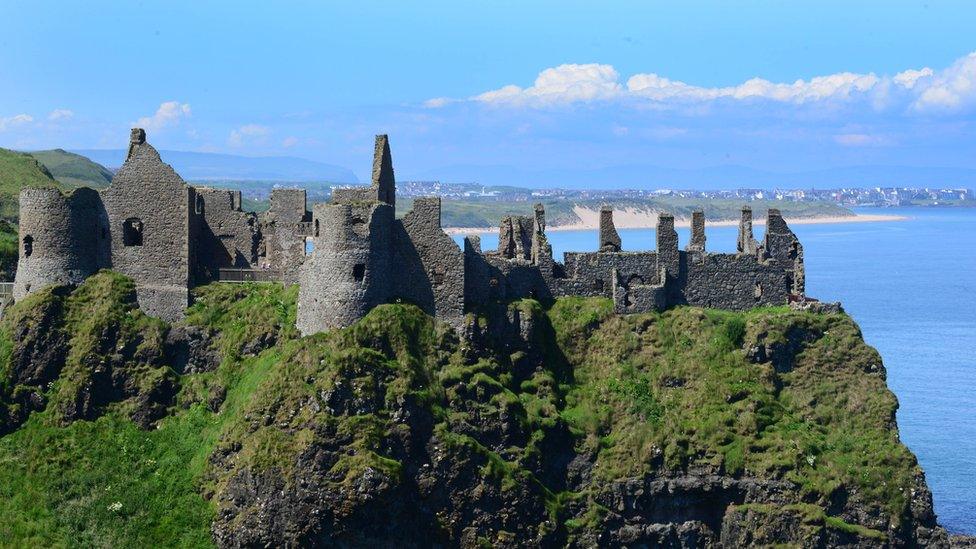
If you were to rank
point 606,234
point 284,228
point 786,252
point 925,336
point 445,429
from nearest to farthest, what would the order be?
point 445,429 < point 284,228 < point 786,252 < point 606,234 < point 925,336

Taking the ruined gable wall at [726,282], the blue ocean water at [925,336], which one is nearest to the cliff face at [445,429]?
the ruined gable wall at [726,282]

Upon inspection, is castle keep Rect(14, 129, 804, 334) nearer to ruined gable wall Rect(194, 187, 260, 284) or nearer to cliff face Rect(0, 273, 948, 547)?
ruined gable wall Rect(194, 187, 260, 284)

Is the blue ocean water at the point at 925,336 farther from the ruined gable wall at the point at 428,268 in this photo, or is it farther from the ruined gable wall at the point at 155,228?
the ruined gable wall at the point at 155,228

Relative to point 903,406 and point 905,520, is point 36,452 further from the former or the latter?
point 903,406

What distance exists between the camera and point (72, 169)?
155 m

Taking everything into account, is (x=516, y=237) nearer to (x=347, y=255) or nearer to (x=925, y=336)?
(x=347, y=255)

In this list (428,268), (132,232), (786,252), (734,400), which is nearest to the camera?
(428,268)

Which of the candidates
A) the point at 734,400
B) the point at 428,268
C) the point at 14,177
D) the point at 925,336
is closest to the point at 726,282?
the point at 734,400

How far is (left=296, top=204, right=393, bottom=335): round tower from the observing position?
5691 centimetres

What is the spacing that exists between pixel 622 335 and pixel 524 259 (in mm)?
5088

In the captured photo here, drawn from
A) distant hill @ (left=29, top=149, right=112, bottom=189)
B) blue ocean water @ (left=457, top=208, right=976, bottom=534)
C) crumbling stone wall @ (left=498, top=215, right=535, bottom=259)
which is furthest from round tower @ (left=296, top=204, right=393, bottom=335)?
distant hill @ (left=29, top=149, right=112, bottom=189)

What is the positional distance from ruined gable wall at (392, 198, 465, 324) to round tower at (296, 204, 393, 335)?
1.30 metres

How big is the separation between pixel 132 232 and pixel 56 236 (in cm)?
306

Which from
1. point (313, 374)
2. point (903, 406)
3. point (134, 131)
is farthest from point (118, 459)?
point (903, 406)
